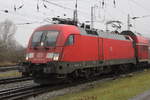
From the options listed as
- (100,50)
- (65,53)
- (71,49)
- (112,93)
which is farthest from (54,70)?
(100,50)

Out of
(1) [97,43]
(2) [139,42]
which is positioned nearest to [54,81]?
(1) [97,43]

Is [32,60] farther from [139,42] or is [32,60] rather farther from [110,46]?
[139,42]

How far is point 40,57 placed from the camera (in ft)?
45.9

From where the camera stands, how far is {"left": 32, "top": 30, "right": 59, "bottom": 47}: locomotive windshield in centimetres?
1423

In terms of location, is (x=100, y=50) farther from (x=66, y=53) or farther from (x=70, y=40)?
(x=66, y=53)

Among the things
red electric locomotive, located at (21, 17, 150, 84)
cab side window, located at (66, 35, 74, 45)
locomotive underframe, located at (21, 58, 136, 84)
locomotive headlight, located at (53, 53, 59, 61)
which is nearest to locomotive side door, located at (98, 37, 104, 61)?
red electric locomotive, located at (21, 17, 150, 84)

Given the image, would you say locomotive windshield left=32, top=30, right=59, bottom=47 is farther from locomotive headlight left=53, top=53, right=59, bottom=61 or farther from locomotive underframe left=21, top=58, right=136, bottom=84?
locomotive underframe left=21, top=58, right=136, bottom=84

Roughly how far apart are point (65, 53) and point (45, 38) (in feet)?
5.12

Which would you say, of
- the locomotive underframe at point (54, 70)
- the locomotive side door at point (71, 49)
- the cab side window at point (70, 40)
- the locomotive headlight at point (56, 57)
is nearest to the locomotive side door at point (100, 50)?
the locomotive underframe at point (54, 70)

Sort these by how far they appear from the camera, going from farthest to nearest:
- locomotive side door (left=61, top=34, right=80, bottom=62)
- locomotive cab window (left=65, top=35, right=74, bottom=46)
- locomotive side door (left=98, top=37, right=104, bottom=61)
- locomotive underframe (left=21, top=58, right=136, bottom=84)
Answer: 1. locomotive side door (left=98, top=37, right=104, bottom=61)
2. locomotive cab window (left=65, top=35, right=74, bottom=46)
3. locomotive side door (left=61, top=34, right=80, bottom=62)
4. locomotive underframe (left=21, top=58, right=136, bottom=84)

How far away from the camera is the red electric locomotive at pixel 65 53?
13602 mm

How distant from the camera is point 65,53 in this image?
542 inches

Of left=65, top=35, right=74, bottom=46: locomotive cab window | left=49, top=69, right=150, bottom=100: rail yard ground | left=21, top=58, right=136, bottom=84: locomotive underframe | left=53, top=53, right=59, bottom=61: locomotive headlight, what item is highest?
left=65, top=35, right=74, bottom=46: locomotive cab window

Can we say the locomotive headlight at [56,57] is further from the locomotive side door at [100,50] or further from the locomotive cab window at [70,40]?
the locomotive side door at [100,50]
